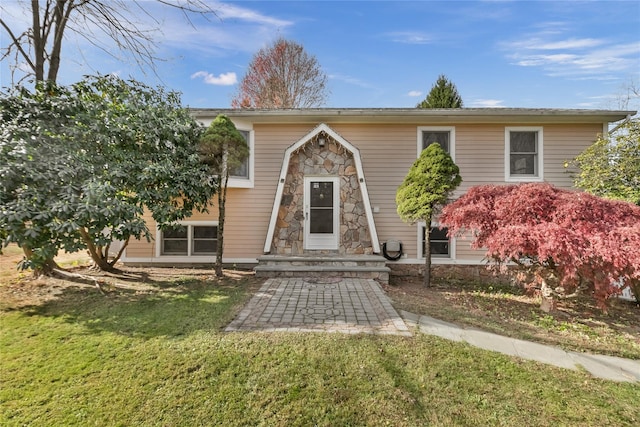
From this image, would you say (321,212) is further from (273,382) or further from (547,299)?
(273,382)

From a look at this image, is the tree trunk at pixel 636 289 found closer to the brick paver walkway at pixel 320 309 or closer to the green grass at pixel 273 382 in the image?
the green grass at pixel 273 382

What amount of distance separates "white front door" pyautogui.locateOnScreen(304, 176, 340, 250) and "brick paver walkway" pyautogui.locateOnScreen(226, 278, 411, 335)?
5.82 ft

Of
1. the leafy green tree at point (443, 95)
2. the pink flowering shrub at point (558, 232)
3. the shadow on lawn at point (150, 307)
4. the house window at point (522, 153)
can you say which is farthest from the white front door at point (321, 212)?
the leafy green tree at point (443, 95)

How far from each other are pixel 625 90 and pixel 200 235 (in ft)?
56.9

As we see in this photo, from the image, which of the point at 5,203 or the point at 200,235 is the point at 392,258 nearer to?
the point at 200,235

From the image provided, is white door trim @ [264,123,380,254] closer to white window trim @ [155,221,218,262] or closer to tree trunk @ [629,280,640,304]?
white window trim @ [155,221,218,262]

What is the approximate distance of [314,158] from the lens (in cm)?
796

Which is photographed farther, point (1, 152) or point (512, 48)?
point (512, 48)

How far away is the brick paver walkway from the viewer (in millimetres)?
3789

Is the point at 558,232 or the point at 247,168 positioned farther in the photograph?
the point at 247,168

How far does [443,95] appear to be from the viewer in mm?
16438

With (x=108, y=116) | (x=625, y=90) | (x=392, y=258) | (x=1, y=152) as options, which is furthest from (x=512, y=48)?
(x=1, y=152)

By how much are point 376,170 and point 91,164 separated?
6.72 m

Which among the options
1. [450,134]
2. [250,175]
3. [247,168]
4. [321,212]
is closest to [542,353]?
[321,212]
